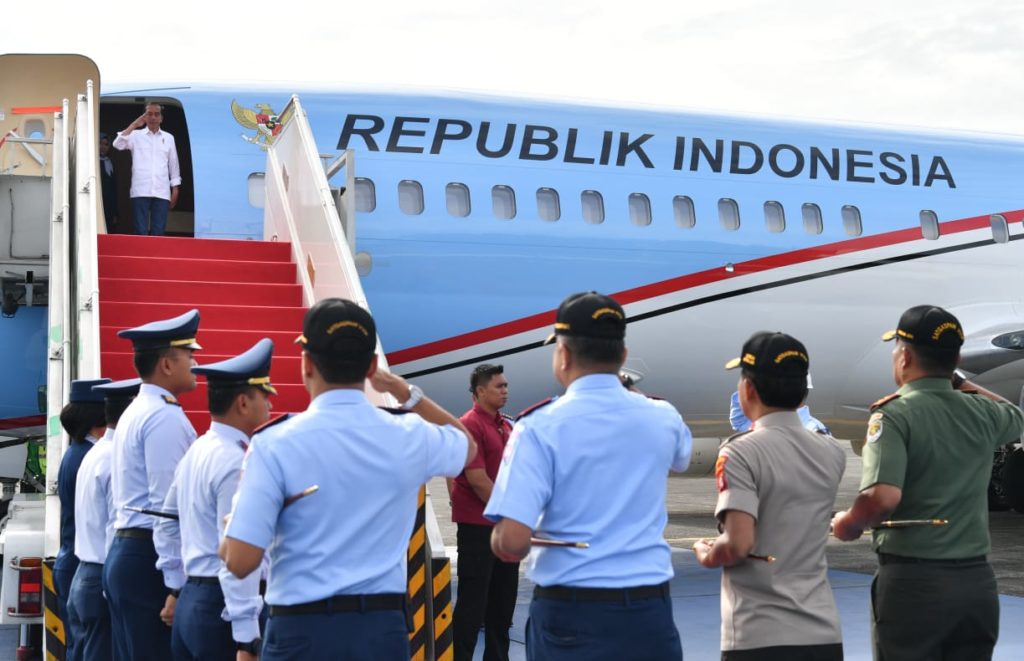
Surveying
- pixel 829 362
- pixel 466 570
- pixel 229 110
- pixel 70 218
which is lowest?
pixel 466 570

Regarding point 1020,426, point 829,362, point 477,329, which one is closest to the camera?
point 1020,426

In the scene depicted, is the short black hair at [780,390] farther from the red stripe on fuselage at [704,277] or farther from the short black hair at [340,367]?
the red stripe on fuselage at [704,277]

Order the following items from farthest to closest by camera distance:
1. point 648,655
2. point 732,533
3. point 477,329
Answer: point 477,329 → point 732,533 → point 648,655

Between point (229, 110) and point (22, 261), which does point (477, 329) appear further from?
point (22, 261)

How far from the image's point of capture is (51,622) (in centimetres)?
657

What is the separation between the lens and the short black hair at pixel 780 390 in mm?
4145

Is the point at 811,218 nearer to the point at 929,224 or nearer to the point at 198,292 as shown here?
the point at 929,224

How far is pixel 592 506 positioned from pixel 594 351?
44 centimetres

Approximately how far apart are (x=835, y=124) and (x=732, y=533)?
10.1 meters

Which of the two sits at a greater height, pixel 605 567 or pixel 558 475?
pixel 558 475

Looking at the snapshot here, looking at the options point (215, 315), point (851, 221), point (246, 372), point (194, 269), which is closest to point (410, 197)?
point (194, 269)

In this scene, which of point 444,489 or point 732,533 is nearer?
point 732,533

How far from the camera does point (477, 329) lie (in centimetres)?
1082

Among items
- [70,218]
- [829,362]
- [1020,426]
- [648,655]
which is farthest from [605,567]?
[829,362]
